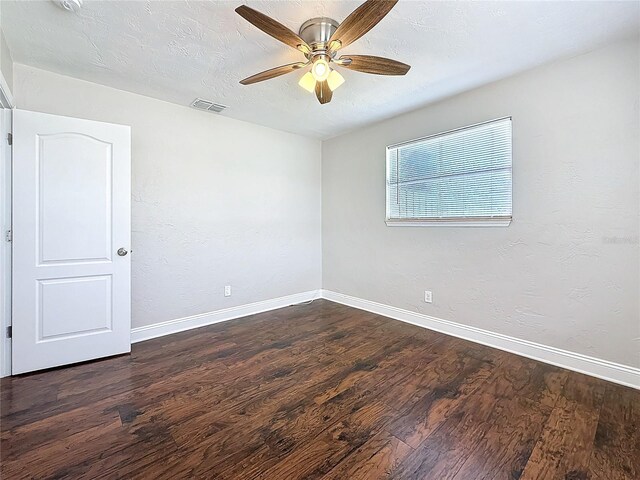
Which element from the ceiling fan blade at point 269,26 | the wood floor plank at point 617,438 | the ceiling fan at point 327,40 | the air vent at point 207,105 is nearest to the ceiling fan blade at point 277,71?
the ceiling fan at point 327,40

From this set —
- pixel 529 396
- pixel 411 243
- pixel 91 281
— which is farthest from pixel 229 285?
pixel 529 396

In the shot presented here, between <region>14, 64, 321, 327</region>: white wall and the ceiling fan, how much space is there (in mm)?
1506

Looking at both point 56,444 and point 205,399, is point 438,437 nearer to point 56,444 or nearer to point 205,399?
point 205,399

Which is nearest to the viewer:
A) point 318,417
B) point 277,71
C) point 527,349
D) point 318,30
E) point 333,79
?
point 318,417

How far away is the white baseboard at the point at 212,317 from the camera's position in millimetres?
3006

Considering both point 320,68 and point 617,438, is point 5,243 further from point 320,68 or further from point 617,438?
point 617,438

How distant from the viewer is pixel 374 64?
1.98 metres

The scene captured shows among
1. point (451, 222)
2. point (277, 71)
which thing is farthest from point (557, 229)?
point (277, 71)

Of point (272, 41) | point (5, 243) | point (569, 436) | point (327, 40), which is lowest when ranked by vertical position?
point (569, 436)

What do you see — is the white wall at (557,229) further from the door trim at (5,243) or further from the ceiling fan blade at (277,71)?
the door trim at (5,243)

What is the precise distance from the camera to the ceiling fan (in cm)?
154

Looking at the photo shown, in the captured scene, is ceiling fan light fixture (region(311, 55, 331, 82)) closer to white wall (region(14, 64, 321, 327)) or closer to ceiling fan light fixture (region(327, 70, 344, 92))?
ceiling fan light fixture (region(327, 70, 344, 92))

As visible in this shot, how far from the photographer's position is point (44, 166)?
233 centimetres

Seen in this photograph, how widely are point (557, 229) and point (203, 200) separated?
3521mm
